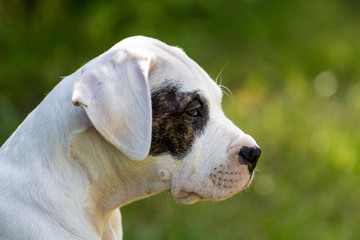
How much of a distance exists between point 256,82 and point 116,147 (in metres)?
5.14

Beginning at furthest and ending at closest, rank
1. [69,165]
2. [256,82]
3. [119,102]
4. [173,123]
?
[256,82], [173,123], [69,165], [119,102]

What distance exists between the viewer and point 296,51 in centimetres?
895

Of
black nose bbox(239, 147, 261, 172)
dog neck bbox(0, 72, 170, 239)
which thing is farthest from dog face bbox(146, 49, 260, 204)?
dog neck bbox(0, 72, 170, 239)

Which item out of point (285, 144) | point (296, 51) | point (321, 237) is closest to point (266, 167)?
point (285, 144)

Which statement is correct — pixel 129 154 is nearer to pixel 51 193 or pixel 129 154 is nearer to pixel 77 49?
pixel 51 193

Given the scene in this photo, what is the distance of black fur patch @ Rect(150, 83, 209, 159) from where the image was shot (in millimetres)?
3107

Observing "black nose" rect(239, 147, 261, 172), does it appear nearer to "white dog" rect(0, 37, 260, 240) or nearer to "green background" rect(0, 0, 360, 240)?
"white dog" rect(0, 37, 260, 240)

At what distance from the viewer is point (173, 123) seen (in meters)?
3.13

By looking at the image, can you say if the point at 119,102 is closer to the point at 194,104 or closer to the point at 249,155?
the point at 194,104

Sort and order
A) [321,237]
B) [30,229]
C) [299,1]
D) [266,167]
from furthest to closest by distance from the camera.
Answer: [299,1] < [266,167] < [321,237] < [30,229]

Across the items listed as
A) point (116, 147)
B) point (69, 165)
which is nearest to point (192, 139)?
point (116, 147)

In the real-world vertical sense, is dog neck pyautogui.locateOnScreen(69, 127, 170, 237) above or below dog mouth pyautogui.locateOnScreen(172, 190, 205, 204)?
above

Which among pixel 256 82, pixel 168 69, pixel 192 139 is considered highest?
pixel 168 69

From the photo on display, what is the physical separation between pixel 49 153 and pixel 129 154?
0.36 m
